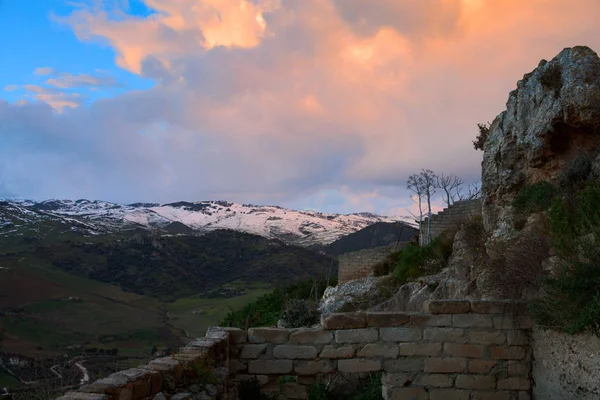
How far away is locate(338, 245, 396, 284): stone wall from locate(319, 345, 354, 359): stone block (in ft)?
50.6

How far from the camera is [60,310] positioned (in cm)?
3972

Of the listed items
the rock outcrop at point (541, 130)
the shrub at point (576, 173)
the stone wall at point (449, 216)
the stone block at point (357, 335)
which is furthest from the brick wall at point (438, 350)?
the stone wall at point (449, 216)

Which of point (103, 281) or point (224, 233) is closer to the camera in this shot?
point (103, 281)

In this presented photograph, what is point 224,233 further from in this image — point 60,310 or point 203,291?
point 60,310

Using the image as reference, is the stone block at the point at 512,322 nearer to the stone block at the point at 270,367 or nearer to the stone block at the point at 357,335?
the stone block at the point at 357,335

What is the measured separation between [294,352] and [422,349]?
5.48ft

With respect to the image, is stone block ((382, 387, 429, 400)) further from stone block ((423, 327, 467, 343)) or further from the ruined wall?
the ruined wall

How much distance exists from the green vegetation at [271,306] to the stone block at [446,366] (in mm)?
13536

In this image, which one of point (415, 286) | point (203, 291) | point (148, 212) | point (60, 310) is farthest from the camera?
point (148, 212)

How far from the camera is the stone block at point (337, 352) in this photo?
6.72 metres

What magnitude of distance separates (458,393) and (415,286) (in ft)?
20.7

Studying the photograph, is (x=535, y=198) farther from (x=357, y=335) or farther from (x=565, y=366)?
(x=357, y=335)

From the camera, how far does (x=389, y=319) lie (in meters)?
6.69

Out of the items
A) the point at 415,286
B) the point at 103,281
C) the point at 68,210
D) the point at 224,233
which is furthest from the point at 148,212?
the point at 415,286
